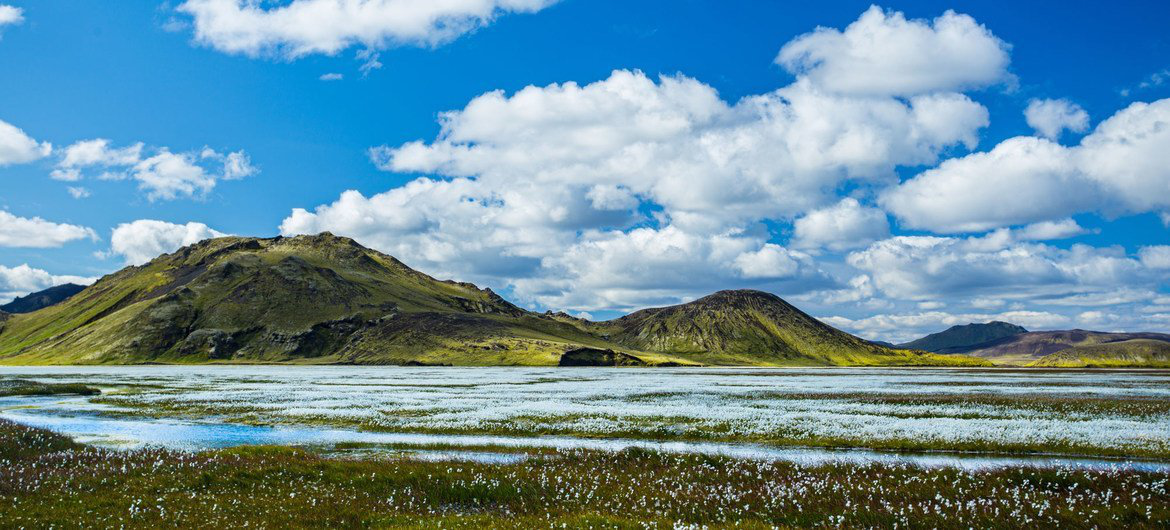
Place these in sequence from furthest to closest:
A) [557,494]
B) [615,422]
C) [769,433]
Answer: [615,422] → [769,433] → [557,494]

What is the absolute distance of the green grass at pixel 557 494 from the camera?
17906 millimetres

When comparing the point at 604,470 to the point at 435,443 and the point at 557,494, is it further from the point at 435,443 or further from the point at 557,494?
the point at 435,443

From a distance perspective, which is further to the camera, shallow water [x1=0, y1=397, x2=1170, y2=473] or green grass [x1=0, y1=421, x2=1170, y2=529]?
shallow water [x1=0, y1=397, x2=1170, y2=473]

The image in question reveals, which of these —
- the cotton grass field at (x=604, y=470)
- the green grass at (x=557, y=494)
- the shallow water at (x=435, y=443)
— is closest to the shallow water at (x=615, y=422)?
the shallow water at (x=435, y=443)

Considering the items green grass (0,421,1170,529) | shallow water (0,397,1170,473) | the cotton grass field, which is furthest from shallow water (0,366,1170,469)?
green grass (0,421,1170,529)

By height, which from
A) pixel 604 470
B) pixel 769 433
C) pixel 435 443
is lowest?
pixel 435 443

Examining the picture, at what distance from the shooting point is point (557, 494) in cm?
2169

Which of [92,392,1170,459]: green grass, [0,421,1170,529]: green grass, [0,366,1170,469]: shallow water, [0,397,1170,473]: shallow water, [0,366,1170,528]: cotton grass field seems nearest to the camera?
[0,421,1170,529]: green grass

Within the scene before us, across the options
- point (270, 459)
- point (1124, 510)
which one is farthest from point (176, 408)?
point (1124, 510)

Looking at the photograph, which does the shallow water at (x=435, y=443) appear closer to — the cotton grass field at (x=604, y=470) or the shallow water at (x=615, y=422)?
the shallow water at (x=615, y=422)

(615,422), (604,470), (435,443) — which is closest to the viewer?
(604,470)

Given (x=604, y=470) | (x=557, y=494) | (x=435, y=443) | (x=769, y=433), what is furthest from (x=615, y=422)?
(x=557, y=494)

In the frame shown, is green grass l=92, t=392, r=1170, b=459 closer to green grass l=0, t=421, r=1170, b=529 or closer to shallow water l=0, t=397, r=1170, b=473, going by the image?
shallow water l=0, t=397, r=1170, b=473

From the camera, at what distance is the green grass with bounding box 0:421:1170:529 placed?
17906 mm
